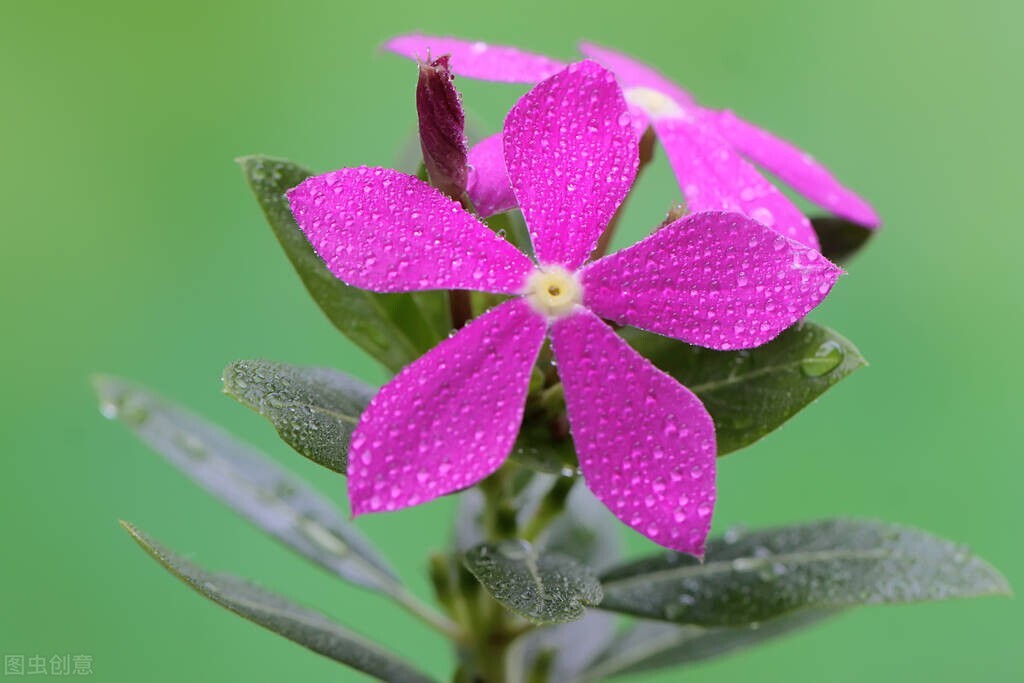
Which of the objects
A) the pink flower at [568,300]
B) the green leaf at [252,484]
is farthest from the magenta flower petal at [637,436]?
the green leaf at [252,484]

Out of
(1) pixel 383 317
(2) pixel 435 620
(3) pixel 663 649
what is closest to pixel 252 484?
(2) pixel 435 620

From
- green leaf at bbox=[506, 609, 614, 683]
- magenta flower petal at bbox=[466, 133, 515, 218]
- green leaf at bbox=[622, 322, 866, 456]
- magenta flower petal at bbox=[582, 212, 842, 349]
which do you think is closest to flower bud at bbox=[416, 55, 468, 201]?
magenta flower petal at bbox=[466, 133, 515, 218]

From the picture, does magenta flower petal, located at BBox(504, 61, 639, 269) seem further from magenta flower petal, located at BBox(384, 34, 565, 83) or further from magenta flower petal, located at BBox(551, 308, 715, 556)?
magenta flower petal, located at BBox(384, 34, 565, 83)

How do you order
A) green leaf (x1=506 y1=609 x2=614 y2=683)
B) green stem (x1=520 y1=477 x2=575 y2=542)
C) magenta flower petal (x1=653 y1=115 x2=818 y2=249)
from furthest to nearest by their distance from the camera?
green leaf (x1=506 y1=609 x2=614 y2=683) → green stem (x1=520 y1=477 x2=575 y2=542) → magenta flower petal (x1=653 y1=115 x2=818 y2=249)

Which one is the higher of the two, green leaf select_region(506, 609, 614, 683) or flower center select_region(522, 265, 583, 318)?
flower center select_region(522, 265, 583, 318)

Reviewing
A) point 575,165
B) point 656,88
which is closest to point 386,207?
point 575,165

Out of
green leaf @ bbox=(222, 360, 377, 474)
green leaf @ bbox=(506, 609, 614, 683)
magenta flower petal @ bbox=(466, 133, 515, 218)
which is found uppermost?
magenta flower petal @ bbox=(466, 133, 515, 218)

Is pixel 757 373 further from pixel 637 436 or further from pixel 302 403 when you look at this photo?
pixel 302 403
